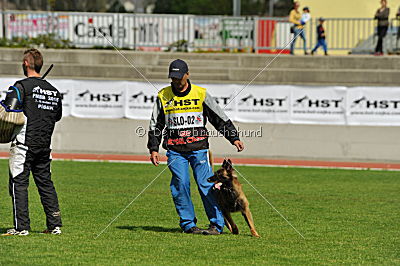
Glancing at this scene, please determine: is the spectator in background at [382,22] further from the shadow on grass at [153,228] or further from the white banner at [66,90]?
the shadow on grass at [153,228]

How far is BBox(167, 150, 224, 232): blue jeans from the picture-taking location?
9.33 metres

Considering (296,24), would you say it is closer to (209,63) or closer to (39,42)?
(209,63)

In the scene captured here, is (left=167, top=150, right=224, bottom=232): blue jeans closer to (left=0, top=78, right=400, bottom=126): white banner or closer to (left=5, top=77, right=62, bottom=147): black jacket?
(left=5, top=77, right=62, bottom=147): black jacket

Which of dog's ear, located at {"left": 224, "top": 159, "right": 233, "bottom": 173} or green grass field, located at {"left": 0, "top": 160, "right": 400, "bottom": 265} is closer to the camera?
green grass field, located at {"left": 0, "top": 160, "right": 400, "bottom": 265}

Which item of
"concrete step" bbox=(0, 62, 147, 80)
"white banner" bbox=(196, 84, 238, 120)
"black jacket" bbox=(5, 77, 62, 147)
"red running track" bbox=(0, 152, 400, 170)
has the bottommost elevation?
"red running track" bbox=(0, 152, 400, 170)

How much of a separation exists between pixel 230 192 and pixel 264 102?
12.6m

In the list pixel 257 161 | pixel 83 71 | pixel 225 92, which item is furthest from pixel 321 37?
pixel 83 71

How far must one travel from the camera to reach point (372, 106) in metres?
21.3

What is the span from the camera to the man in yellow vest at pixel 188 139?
9305mm

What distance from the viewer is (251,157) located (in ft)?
70.0

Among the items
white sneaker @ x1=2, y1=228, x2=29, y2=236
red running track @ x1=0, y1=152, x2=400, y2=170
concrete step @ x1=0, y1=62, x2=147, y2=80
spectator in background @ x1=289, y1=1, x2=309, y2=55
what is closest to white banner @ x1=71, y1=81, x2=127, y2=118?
concrete step @ x1=0, y1=62, x2=147, y2=80

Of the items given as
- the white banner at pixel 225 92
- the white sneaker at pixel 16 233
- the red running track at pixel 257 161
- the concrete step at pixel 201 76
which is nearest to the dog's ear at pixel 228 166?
the white sneaker at pixel 16 233

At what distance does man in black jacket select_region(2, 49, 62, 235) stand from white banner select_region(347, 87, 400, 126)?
1355 centimetres

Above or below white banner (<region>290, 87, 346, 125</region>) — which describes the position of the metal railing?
above
